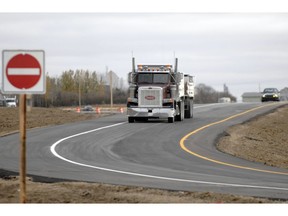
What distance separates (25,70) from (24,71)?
2 cm

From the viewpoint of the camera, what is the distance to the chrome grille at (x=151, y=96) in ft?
121

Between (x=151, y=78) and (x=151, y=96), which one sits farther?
(x=151, y=78)

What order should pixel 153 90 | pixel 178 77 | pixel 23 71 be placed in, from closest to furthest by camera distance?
pixel 23 71 < pixel 153 90 < pixel 178 77

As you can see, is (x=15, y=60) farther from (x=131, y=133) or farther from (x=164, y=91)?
(x=164, y=91)

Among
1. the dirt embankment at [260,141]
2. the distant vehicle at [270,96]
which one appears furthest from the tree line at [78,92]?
the dirt embankment at [260,141]

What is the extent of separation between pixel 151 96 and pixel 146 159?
14766mm

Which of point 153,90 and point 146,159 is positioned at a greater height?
point 153,90

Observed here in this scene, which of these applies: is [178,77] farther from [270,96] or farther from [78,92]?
[78,92]

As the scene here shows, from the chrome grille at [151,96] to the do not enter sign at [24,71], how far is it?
2654 cm

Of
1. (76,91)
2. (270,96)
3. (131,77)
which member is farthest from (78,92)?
(131,77)

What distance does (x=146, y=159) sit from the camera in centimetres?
2242

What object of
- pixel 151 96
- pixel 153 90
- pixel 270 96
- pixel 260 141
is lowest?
pixel 260 141

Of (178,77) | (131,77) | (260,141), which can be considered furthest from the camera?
(178,77)

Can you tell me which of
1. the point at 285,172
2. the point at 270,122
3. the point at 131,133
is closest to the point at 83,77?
the point at 270,122
